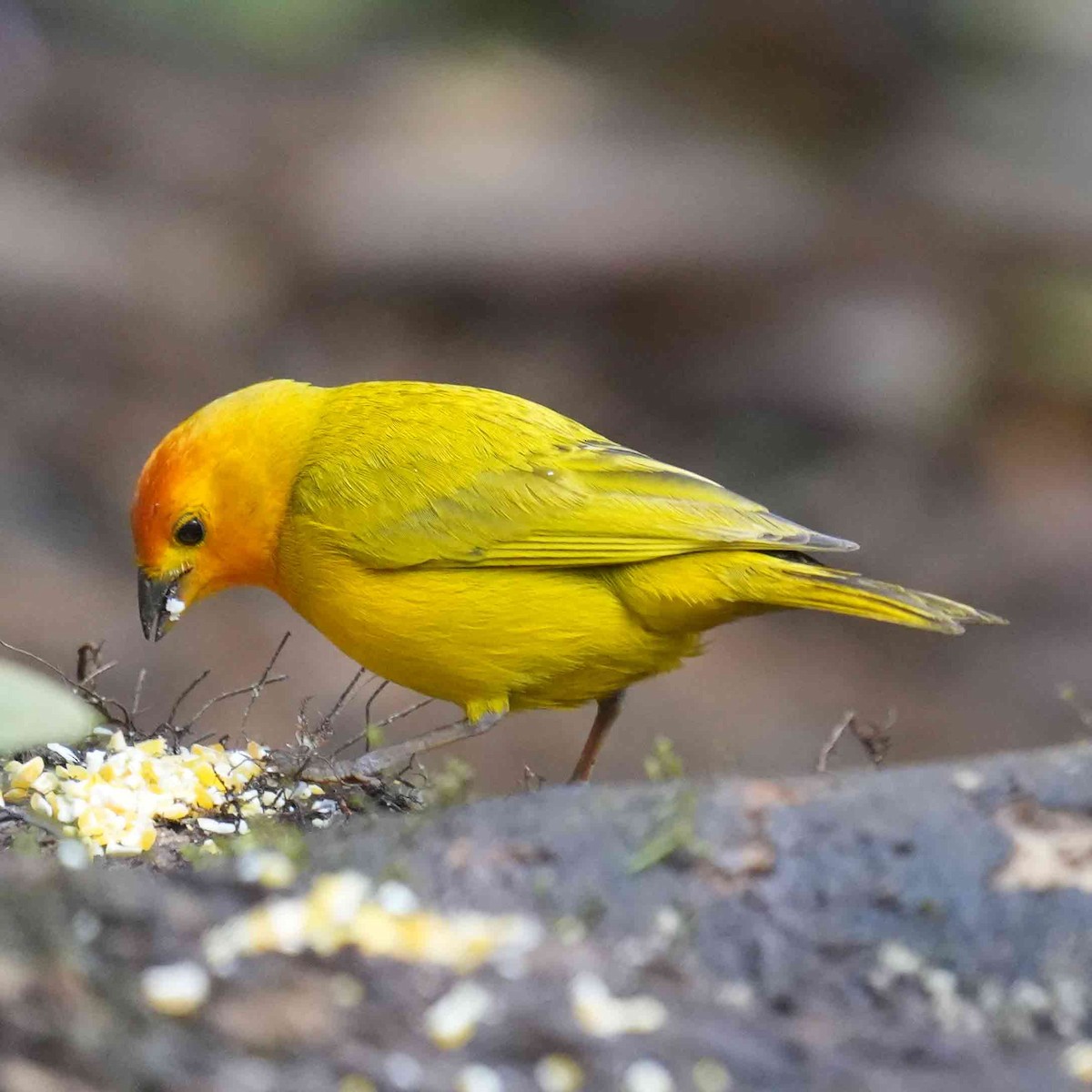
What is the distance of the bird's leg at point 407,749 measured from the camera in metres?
3.97

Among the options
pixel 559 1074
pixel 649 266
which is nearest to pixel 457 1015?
pixel 559 1074

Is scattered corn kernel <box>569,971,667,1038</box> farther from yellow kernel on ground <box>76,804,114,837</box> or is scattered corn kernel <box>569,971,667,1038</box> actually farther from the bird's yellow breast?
the bird's yellow breast

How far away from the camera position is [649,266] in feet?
34.9

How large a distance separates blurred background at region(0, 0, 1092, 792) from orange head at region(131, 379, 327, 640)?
13.7 feet

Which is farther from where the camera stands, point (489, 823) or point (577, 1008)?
point (489, 823)

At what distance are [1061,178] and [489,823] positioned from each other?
9.49 m

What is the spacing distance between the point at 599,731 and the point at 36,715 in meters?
2.37

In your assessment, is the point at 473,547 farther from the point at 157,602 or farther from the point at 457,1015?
the point at 457,1015

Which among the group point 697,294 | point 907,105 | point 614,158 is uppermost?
point 907,105

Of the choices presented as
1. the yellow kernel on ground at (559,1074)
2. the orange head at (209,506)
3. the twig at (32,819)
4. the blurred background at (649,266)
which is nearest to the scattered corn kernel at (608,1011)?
the yellow kernel on ground at (559,1074)

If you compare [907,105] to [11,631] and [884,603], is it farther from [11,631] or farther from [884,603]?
[884,603]

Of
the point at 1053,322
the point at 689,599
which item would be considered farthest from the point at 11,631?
the point at 1053,322

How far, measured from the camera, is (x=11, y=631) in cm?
796

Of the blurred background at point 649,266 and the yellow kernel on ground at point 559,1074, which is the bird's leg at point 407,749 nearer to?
the yellow kernel on ground at point 559,1074
